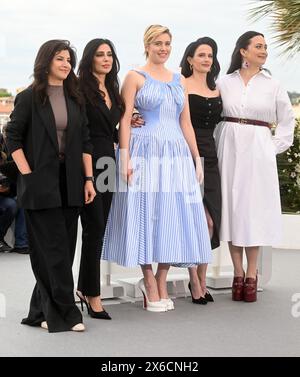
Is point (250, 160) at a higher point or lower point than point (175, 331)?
higher

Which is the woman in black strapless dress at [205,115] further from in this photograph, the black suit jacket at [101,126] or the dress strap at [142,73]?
the black suit jacket at [101,126]

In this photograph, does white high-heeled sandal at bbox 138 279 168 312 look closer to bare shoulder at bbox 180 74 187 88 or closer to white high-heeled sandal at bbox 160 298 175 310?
white high-heeled sandal at bbox 160 298 175 310

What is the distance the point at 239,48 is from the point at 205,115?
0.50 m

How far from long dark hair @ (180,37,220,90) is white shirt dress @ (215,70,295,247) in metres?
0.09

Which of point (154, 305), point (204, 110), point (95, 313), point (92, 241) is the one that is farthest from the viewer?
point (204, 110)

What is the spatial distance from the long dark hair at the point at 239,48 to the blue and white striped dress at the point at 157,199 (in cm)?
56

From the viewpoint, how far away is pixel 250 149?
474 centimetres

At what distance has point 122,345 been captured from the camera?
3.77m

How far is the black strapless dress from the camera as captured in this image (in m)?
4.67

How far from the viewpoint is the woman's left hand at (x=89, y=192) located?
398cm

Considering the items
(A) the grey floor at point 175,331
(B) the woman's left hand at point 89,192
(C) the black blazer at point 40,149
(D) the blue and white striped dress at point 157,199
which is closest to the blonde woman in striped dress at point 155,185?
(D) the blue and white striped dress at point 157,199

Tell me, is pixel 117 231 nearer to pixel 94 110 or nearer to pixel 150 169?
pixel 150 169

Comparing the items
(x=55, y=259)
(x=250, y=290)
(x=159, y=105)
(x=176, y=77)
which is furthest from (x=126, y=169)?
(x=250, y=290)

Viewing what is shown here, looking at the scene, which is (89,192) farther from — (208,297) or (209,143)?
(208,297)
